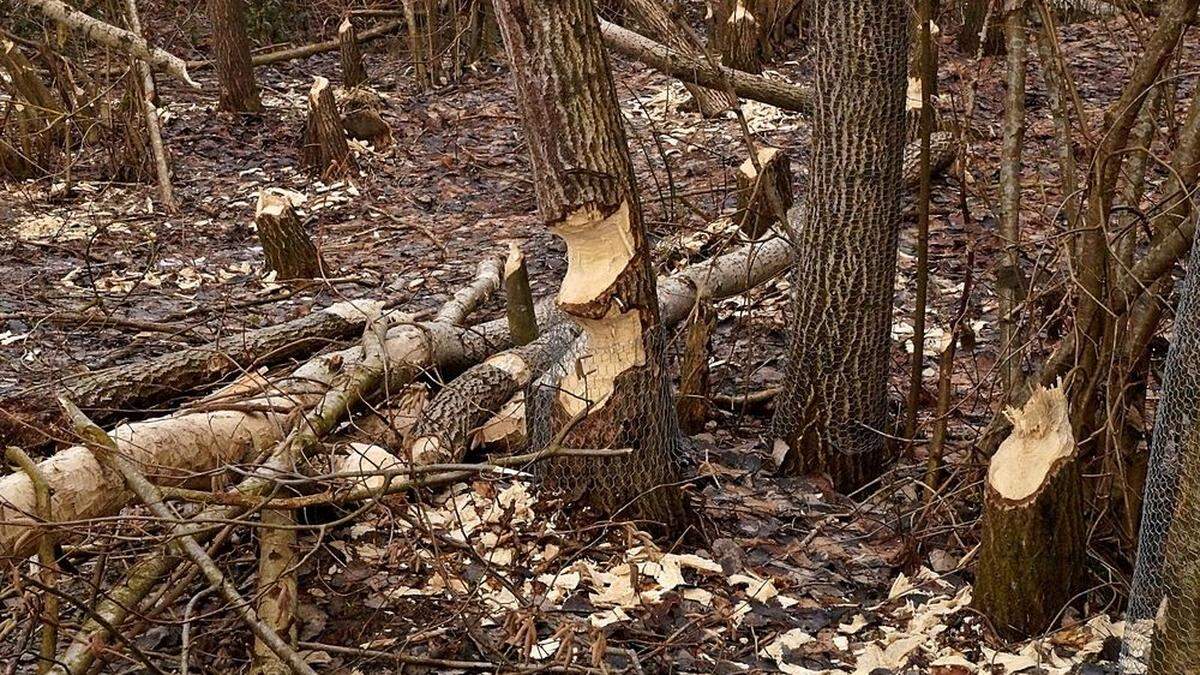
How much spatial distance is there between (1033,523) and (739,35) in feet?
23.6

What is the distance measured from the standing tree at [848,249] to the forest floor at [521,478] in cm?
21

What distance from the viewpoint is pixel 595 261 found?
3680mm

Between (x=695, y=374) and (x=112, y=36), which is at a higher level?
(x=112, y=36)

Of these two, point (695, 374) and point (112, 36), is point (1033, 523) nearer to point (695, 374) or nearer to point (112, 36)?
point (695, 374)

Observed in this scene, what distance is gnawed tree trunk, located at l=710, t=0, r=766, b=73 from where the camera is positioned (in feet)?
32.0

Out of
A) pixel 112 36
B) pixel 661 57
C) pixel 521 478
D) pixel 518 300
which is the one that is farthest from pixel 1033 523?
pixel 112 36

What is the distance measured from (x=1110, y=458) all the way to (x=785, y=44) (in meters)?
8.02

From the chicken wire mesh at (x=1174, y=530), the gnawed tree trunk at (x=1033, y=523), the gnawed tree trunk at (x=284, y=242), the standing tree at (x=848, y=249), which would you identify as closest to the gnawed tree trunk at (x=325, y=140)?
the gnawed tree trunk at (x=284, y=242)

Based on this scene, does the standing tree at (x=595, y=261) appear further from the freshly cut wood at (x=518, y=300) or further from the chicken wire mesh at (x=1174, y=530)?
the chicken wire mesh at (x=1174, y=530)

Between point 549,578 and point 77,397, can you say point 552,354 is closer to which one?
point 549,578

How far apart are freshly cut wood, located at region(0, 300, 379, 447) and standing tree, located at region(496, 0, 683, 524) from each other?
118 cm

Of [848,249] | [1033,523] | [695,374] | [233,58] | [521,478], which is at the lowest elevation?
[521,478]

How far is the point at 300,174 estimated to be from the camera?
28.6 ft

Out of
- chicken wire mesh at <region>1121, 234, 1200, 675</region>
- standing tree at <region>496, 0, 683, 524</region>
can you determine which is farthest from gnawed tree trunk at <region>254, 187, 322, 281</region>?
chicken wire mesh at <region>1121, 234, 1200, 675</region>
